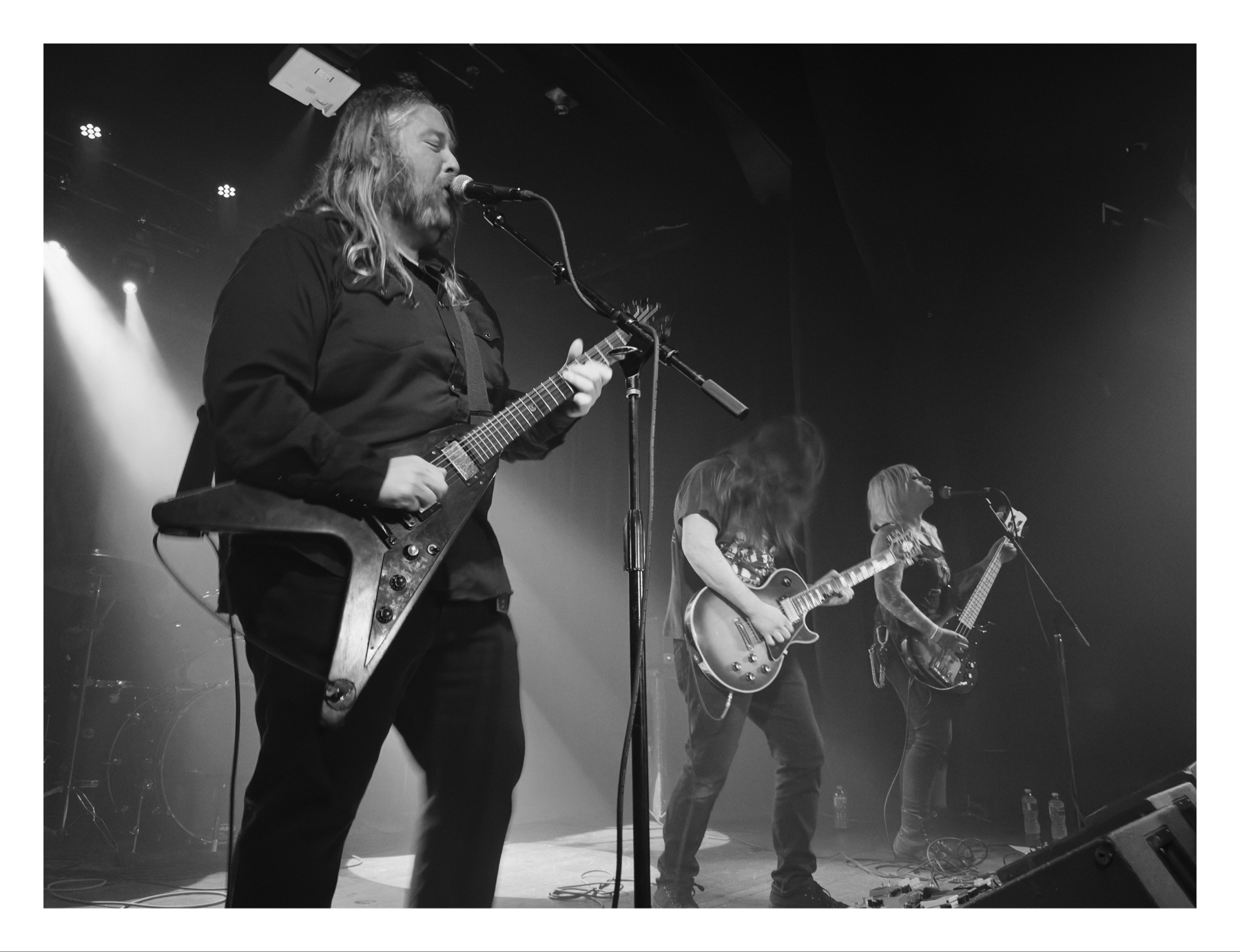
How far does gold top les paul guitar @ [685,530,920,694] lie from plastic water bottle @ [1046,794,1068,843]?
1034 millimetres

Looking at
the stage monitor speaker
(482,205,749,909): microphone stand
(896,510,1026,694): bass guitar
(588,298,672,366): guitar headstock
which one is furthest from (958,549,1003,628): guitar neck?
(588,298,672,366): guitar headstock

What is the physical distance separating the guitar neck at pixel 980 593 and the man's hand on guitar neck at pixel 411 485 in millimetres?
2160

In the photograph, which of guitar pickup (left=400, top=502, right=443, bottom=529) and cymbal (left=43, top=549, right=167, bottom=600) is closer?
guitar pickup (left=400, top=502, right=443, bottom=529)

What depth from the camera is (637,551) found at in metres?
1.92

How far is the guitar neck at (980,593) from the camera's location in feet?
10.8

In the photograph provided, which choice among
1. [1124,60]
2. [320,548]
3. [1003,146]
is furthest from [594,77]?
[320,548]

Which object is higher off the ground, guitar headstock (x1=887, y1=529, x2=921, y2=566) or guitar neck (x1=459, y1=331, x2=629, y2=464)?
guitar neck (x1=459, y1=331, x2=629, y2=464)

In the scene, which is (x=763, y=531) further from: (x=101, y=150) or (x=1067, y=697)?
(x=101, y=150)

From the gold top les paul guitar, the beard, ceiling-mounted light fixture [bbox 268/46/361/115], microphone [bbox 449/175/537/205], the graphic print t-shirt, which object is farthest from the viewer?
the graphic print t-shirt

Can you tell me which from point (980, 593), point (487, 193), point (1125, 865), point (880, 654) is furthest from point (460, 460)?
point (980, 593)

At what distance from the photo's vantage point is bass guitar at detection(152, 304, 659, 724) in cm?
180

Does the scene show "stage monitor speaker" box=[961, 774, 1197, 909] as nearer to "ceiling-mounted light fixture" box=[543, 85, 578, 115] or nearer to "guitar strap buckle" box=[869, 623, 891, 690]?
"guitar strap buckle" box=[869, 623, 891, 690]

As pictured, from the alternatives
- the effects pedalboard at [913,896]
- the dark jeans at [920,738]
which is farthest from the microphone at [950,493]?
the effects pedalboard at [913,896]

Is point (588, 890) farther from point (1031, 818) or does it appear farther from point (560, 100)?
point (560, 100)
